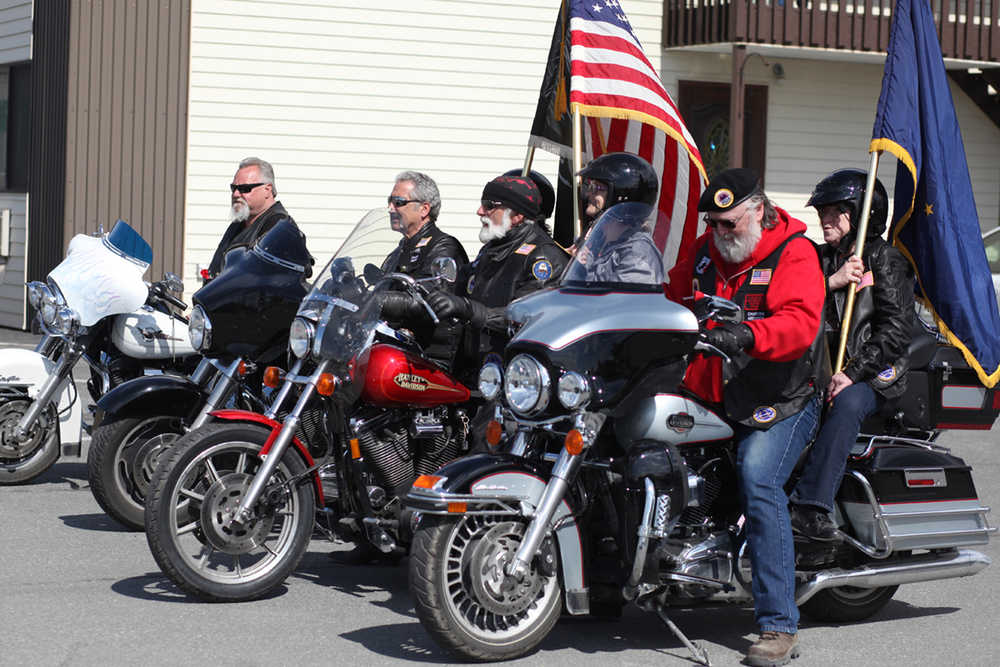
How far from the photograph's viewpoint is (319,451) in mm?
6645

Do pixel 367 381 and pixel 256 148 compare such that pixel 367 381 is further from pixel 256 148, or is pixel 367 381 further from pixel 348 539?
pixel 256 148

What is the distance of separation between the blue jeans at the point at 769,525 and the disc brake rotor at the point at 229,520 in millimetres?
2003

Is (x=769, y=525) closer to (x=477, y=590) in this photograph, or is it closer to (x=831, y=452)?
(x=831, y=452)

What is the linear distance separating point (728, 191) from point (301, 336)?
1.90 metres

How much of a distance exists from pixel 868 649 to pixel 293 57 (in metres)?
13.9

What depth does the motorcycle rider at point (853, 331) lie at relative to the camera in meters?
5.78

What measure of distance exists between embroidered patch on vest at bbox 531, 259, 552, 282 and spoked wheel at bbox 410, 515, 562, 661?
71.7 inches

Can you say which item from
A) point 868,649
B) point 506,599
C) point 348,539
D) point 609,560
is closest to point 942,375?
point 868,649

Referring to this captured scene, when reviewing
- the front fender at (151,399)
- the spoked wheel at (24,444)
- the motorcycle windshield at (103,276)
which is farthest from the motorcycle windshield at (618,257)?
the spoked wheel at (24,444)

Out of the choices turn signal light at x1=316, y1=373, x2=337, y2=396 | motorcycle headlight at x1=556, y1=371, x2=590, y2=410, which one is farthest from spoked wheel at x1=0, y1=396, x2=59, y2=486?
motorcycle headlight at x1=556, y1=371, x2=590, y2=410

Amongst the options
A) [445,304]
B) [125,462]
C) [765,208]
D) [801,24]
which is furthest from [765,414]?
[801,24]

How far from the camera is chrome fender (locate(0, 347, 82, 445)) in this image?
877cm

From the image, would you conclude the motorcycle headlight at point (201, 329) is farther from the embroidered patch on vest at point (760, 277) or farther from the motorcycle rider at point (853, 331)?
the motorcycle rider at point (853, 331)

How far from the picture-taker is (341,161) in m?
18.6
